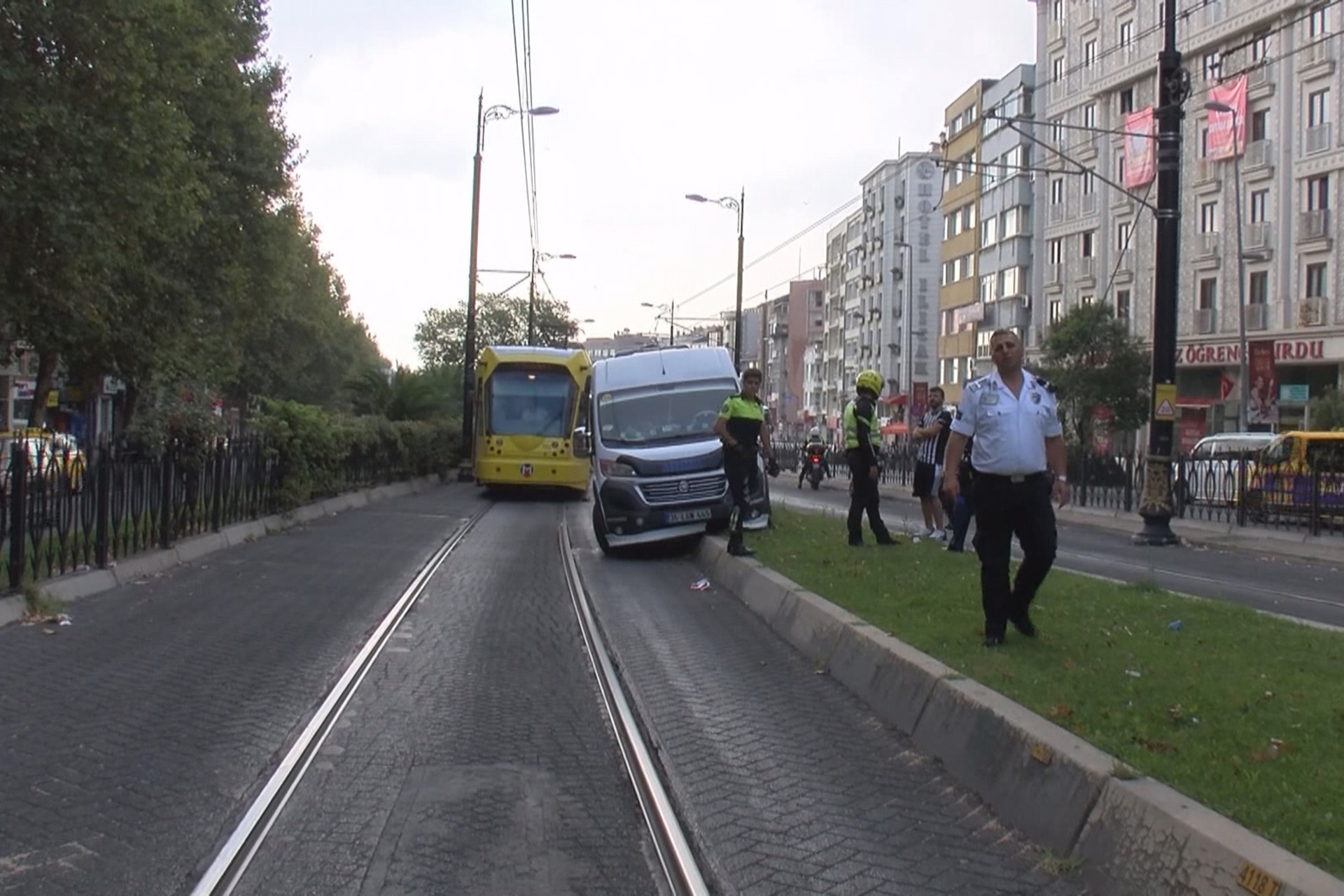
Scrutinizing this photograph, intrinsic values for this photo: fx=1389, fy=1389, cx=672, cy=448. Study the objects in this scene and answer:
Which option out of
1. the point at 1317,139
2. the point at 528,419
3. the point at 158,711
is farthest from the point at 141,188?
the point at 1317,139

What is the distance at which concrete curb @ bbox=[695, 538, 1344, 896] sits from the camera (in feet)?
13.5

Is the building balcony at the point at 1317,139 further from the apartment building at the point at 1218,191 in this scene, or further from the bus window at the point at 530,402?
the bus window at the point at 530,402

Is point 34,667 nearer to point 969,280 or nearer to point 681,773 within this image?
point 681,773

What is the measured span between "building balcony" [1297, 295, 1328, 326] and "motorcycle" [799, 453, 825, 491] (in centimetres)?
1526

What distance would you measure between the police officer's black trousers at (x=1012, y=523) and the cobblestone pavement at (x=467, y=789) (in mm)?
2267

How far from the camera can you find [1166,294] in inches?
781

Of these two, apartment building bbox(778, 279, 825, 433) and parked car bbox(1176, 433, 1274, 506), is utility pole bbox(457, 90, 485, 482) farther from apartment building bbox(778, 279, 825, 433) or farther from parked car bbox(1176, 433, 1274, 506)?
apartment building bbox(778, 279, 825, 433)

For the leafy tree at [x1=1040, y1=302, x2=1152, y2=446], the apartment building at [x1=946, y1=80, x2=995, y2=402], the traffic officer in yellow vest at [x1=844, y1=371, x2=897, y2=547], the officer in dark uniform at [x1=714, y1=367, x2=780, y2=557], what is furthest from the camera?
the apartment building at [x1=946, y1=80, x2=995, y2=402]

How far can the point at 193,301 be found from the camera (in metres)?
26.3

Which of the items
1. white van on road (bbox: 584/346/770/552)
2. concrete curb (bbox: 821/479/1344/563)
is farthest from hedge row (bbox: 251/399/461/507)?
concrete curb (bbox: 821/479/1344/563)

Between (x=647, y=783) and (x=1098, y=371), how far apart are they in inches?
1566

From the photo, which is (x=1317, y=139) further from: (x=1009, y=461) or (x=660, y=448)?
Result: (x=1009, y=461)

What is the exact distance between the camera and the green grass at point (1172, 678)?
15.6 ft

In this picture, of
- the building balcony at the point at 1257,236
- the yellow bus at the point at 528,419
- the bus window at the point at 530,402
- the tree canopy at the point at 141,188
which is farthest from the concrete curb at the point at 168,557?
the building balcony at the point at 1257,236
